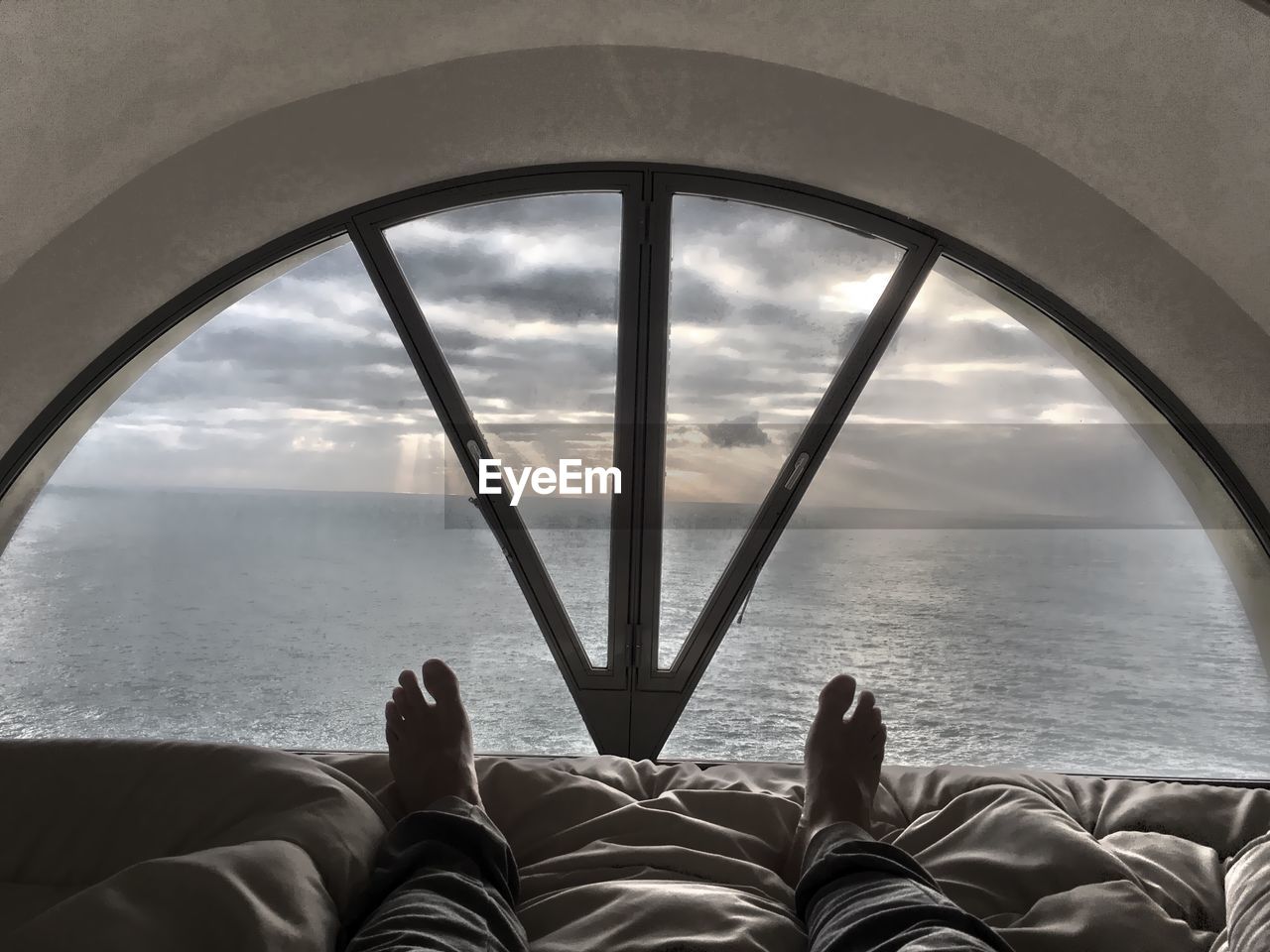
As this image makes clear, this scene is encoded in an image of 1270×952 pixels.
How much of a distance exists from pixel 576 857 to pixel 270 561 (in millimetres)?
1545

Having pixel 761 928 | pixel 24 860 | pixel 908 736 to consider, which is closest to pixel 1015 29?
pixel 908 736

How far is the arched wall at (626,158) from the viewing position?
2326mm

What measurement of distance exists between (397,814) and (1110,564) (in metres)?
1.94

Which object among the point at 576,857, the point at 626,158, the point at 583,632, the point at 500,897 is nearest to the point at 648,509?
the point at 583,632

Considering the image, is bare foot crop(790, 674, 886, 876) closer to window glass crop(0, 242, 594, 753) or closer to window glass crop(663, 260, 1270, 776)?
window glass crop(663, 260, 1270, 776)

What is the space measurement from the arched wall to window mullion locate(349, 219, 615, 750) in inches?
7.6

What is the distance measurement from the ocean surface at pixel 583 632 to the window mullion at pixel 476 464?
0.17ft

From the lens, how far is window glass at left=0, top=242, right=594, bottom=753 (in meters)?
2.49

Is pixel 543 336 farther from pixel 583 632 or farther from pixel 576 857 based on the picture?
pixel 576 857

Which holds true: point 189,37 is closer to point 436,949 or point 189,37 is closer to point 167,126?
point 167,126

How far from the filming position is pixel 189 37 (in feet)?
7.00

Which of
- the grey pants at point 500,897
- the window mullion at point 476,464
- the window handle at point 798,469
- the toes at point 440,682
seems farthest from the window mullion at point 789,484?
the grey pants at point 500,897

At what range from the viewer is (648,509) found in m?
2.45

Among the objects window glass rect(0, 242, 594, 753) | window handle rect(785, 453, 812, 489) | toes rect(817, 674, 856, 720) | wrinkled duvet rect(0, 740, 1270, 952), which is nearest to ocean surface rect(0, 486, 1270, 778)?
window glass rect(0, 242, 594, 753)
